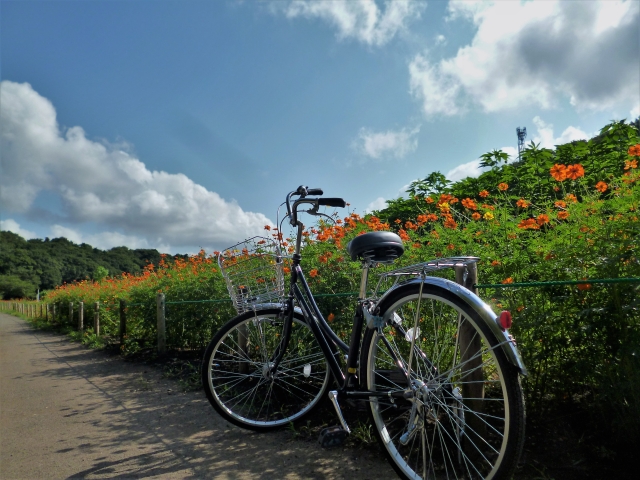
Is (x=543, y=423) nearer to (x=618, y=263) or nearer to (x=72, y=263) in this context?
(x=618, y=263)

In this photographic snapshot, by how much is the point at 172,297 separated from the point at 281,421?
4.43 metres

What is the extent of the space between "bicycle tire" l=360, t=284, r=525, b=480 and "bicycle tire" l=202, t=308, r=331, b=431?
0.70 metres

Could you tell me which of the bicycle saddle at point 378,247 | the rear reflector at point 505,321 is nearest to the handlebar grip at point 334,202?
the bicycle saddle at point 378,247

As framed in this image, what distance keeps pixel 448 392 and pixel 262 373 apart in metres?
1.57

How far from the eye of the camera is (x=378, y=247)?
2.27m

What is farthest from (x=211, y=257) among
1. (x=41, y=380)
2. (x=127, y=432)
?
(x=127, y=432)

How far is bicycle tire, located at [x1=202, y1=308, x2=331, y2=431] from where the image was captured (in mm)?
3107

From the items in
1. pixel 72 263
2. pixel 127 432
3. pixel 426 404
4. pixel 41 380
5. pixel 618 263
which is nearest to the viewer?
pixel 426 404

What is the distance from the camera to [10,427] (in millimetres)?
3785

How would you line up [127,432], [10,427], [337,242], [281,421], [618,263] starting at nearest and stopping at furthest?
[618,263], [281,421], [127,432], [10,427], [337,242]

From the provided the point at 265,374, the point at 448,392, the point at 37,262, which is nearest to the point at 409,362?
the point at 448,392

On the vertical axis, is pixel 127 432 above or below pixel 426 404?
below

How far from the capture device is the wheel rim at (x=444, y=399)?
199 centimetres

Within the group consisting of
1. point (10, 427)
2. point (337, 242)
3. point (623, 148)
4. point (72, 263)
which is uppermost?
point (72, 263)
